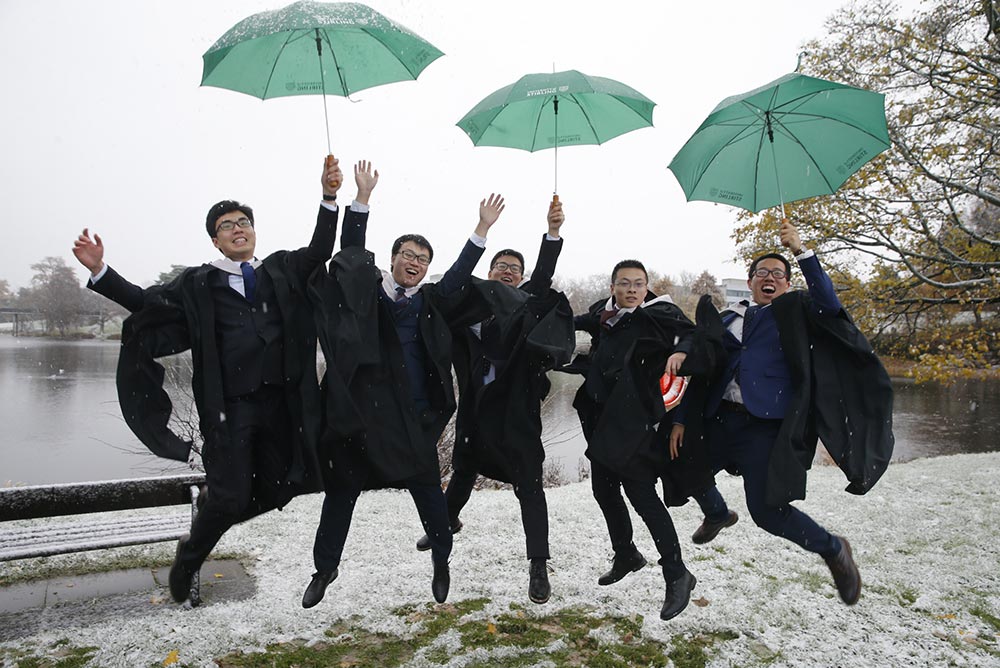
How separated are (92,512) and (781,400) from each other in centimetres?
582

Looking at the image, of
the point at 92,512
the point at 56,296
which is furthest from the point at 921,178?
the point at 56,296

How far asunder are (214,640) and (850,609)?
201 inches

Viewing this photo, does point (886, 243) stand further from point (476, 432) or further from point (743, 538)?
point (476, 432)

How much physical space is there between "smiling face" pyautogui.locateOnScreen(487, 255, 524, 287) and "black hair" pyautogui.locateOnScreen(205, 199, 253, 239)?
1.73 metres

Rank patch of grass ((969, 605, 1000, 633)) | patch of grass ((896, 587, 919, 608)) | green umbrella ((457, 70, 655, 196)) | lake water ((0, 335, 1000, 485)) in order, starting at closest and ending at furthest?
1. green umbrella ((457, 70, 655, 196))
2. patch of grass ((969, 605, 1000, 633))
3. patch of grass ((896, 587, 919, 608))
4. lake water ((0, 335, 1000, 485))

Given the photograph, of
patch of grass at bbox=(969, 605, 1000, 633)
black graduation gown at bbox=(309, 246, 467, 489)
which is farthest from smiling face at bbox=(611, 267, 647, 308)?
patch of grass at bbox=(969, 605, 1000, 633)

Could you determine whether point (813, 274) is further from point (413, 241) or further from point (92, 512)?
point (92, 512)

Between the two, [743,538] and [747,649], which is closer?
[747,649]

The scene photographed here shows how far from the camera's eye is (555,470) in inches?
608

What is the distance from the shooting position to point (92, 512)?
5.94m

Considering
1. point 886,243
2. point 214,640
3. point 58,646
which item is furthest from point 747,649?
point 886,243

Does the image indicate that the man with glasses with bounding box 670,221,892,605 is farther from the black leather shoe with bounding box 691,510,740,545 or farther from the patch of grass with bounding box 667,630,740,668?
the patch of grass with bounding box 667,630,740,668

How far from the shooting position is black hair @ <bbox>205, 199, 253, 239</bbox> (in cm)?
397

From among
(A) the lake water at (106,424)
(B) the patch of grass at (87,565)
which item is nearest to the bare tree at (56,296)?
(A) the lake water at (106,424)
